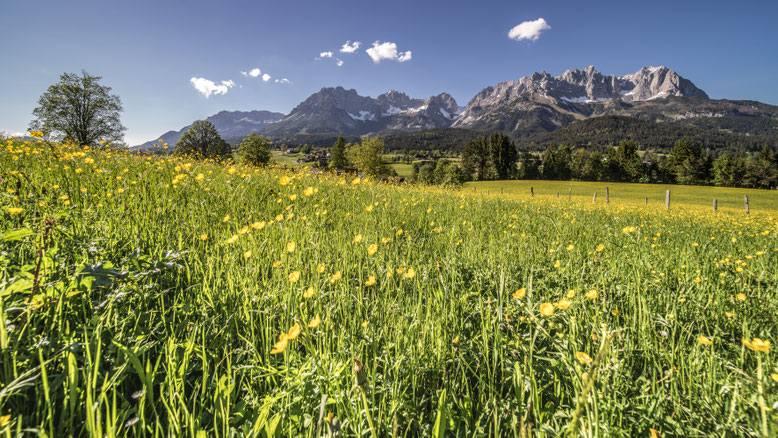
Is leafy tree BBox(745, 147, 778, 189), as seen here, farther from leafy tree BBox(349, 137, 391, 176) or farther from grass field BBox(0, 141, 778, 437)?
grass field BBox(0, 141, 778, 437)

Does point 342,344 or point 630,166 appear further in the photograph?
point 630,166

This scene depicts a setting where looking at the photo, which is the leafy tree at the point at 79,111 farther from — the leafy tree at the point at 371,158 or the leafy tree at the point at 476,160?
the leafy tree at the point at 476,160

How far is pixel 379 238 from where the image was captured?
315 cm

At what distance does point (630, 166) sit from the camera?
7406 centimetres

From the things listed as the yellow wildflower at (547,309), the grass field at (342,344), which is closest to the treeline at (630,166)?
the grass field at (342,344)

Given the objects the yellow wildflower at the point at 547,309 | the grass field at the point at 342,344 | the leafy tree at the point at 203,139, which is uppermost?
the leafy tree at the point at 203,139

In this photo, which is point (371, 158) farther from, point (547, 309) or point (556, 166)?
point (547, 309)

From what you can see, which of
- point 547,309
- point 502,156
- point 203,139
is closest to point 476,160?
point 502,156

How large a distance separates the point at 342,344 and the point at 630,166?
9650cm

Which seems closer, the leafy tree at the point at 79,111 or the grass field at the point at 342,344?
the grass field at the point at 342,344

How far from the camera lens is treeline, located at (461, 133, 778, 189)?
65562 mm

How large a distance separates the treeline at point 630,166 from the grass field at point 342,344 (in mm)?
59917

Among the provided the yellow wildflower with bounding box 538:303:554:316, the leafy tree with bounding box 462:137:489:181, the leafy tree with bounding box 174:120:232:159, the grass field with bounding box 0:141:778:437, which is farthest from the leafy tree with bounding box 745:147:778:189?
the leafy tree with bounding box 174:120:232:159

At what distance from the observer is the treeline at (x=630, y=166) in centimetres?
6556
